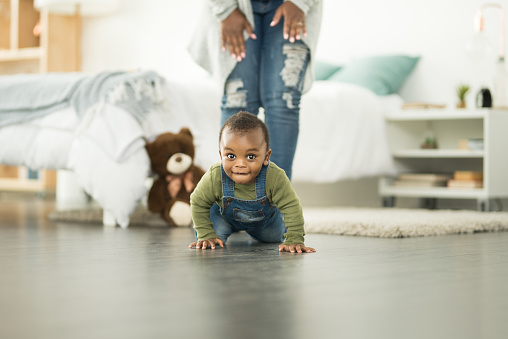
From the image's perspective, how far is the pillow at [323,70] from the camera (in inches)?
163

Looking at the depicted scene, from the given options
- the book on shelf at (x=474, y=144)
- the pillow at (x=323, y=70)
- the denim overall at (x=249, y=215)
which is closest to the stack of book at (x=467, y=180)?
the book on shelf at (x=474, y=144)

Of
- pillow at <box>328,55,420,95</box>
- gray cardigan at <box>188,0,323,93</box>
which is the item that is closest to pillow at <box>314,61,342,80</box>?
pillow at <box>328,55,420,95</box>

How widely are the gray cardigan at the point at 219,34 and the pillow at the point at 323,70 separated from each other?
2.03m

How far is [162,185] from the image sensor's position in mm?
2496

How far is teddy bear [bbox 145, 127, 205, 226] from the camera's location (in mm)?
2441

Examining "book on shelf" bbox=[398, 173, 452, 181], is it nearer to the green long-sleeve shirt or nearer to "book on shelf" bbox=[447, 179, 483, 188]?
"book on shelf" bbox=[447, 179, 483, 188]

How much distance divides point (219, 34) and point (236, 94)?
0.20m

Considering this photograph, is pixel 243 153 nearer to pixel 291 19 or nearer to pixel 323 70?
pixel 291 19

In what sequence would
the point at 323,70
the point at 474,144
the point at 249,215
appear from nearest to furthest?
the point at 249,215, the point at 474,144, the point at 323,70

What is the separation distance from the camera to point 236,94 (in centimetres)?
204

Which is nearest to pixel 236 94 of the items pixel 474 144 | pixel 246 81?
pixel 246 81

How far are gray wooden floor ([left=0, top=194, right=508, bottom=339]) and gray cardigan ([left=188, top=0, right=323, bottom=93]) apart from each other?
549 millimetres

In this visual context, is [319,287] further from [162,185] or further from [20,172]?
[20,172]

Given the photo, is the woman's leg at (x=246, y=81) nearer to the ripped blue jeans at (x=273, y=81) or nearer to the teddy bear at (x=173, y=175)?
the ripped blue jeans at (x=273, y=81)
